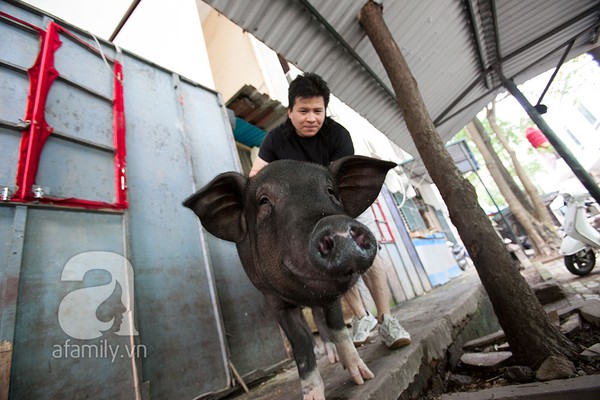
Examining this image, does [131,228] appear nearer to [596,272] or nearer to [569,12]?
[569,12]

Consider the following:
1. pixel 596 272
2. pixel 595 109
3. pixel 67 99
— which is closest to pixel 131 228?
pixel 67 99

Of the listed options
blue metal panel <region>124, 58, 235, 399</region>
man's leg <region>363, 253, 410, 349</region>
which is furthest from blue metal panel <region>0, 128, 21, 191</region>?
man's leg <region>363, 253, 410, 349</region>

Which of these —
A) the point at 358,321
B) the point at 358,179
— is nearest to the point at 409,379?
the point at 358,321

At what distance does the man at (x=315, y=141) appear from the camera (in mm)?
2596

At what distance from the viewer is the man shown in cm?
260

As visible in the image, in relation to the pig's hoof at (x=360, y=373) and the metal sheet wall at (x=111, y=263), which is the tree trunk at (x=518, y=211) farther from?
the pig's hoof at (x=360, y=373)

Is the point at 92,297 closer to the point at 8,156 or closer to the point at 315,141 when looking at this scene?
the point at 8,156

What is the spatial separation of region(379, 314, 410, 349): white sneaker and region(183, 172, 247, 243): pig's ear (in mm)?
1371

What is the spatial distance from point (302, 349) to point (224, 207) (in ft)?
3.84

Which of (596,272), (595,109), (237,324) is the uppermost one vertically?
(595,109)

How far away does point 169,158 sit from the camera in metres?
3.71

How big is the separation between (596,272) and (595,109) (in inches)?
1058

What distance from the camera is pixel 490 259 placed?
2.08m

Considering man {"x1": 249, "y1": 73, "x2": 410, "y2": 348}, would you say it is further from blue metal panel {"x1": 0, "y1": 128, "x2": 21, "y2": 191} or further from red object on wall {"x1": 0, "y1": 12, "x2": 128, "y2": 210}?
blue metal panel {"x1": 0, "y1": 128, "x2": 21, "y2": 191}
